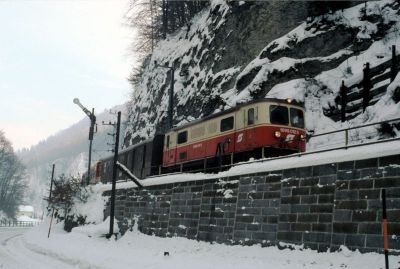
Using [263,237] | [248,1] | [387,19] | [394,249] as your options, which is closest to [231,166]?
[263,237]

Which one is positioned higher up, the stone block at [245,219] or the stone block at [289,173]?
the stone block at [289,173]

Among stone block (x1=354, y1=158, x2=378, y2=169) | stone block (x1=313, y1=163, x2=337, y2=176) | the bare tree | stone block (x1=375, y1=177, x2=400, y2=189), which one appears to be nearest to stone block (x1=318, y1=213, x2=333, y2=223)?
stone block (x1=313, y1=163, x2=337, y2=176)

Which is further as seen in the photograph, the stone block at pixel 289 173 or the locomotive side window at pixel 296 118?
the locomotive side window at pixel 296 118

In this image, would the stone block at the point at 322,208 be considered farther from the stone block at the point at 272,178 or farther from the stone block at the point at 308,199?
the stone block at the point at 272,178

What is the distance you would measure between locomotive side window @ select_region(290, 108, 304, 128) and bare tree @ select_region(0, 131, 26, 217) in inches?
2458

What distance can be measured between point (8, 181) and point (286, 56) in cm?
6202

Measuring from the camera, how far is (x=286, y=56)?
86.4 feet

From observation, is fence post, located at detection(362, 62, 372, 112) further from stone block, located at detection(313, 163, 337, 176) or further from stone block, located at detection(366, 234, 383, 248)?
stone block, located at detection(366, 234, 383, 248)

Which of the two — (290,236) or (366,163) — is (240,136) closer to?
(290,236)

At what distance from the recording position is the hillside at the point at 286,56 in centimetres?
2341

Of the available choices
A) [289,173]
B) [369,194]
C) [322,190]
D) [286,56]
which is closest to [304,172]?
[289,173]

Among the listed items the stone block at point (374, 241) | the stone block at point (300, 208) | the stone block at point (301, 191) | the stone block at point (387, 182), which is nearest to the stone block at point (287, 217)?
the stone block at point (300, 208)

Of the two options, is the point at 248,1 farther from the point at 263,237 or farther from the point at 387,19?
the point at 263,237

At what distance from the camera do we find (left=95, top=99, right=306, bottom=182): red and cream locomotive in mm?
18703
